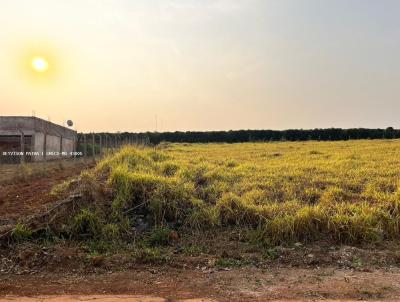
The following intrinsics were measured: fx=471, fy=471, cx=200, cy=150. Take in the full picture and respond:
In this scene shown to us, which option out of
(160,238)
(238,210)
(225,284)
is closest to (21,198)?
(160,238)

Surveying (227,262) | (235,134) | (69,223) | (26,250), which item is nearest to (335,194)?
(227,262)

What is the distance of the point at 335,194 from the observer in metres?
8.31

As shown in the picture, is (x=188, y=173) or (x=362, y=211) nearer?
(x=362, y=211)

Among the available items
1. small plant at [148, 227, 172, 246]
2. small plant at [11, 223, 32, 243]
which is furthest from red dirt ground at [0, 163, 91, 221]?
small plant at [148, 227, 172, 246]

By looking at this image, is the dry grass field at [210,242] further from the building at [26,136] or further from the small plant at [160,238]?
the building at [26,136]

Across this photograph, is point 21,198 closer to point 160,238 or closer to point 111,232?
point 111,232

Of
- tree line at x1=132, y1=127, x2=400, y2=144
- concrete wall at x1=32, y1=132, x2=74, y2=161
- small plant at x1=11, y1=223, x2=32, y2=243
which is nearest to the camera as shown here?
small plant at x1=11, y1=223, x2=32, y2=243

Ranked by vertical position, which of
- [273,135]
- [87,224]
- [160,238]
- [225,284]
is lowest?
[225,284]

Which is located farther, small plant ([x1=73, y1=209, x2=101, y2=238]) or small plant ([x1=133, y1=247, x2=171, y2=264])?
small plant ([x1=73, y1=209, x2=101, y2=238])

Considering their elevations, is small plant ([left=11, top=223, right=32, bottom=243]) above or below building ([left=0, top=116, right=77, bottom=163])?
below

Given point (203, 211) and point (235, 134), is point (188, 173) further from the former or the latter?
point (235, 134)

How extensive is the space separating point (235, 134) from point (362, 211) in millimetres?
44532

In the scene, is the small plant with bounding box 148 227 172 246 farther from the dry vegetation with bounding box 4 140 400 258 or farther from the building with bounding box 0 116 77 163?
the building with bounding box 0 116 77 163

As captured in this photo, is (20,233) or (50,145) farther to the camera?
(50,145)
